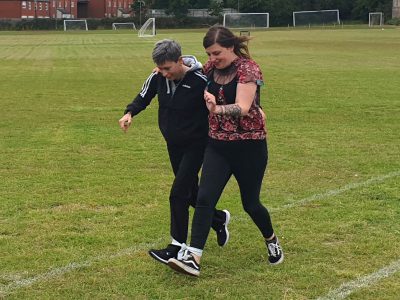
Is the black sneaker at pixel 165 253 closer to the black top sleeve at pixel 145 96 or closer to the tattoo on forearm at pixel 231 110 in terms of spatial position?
the black top sleeve at pixel 145 96

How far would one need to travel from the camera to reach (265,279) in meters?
4.82

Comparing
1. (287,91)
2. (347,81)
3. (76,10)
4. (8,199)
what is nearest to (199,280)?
(8,199)

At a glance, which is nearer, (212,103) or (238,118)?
(212,103)

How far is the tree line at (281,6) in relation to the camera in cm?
10844

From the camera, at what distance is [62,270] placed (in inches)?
198

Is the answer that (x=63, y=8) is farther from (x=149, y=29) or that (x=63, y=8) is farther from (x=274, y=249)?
(x=274, y=249)

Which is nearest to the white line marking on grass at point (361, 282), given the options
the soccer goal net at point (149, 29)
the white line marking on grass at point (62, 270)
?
the white line marking on grass at point (62, 270)

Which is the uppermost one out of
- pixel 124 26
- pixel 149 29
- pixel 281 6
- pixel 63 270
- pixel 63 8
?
pixel 63 8

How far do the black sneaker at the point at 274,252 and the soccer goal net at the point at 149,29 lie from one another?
6710 cm

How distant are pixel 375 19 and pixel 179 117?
10250 centimetres

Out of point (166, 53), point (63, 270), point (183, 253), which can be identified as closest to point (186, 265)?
point (183, 253)

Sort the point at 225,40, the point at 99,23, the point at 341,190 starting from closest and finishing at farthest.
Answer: the point at 225,40 < the point at 341,190 < the point at 99,23

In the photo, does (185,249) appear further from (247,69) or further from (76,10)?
(76,10)

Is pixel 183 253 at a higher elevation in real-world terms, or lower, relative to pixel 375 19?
lower
